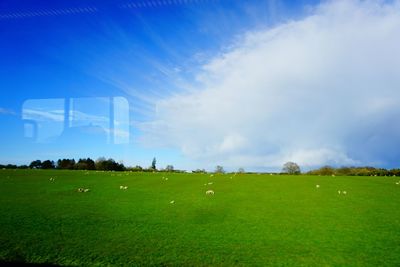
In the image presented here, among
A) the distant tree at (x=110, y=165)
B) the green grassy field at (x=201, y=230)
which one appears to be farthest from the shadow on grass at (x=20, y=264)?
the distant tree at (x=110, y=165)

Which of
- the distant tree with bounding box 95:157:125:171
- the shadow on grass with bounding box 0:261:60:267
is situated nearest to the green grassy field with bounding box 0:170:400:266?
the shadow on grass with bounding box 0:261:60:267

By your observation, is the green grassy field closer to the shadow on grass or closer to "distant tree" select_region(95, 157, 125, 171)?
the shadow on grass

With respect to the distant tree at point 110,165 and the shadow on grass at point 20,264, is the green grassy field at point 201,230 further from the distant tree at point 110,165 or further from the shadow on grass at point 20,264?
the distant tree at point 110,165

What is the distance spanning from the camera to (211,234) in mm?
11672

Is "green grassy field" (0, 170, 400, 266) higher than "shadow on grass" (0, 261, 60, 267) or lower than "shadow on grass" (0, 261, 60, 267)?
higher

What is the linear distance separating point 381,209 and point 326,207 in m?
2.51

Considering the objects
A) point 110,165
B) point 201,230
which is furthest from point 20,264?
point 110,165

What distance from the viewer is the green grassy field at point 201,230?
953 cm

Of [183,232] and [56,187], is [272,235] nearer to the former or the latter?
[183,232]

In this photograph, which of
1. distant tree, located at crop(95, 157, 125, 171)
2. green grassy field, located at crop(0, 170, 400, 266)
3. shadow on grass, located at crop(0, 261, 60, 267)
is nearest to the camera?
shadow on grass, located at crop(0, 261, 60, 267)

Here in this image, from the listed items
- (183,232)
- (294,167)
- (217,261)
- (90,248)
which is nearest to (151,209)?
(183,232)

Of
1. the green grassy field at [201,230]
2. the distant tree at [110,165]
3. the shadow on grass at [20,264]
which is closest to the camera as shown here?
the shadow on grass at [20,264]

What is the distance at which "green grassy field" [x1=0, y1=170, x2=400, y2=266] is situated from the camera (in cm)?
953

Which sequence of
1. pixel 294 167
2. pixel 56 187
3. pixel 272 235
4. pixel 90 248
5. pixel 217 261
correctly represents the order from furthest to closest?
pixel 294 167
pixel 56 187
pixel 272 235
pixel 90 248
pixel 217 261
